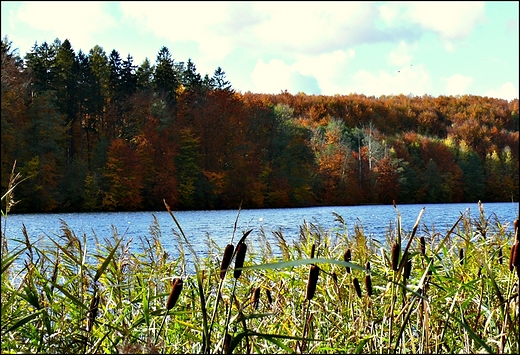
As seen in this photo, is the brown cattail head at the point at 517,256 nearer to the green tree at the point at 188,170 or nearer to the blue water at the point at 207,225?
the blue water at the point at 207,225

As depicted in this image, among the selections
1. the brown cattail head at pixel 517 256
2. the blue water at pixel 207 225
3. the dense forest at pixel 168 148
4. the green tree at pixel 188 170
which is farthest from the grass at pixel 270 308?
the green tree at pixel 188 170

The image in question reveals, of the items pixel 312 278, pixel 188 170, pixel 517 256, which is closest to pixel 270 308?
pixel 312 278

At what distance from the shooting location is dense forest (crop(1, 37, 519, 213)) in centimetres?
3984

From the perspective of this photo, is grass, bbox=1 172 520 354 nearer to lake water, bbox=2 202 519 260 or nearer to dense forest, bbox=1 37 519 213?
lake water, bbox=2 202 519 260

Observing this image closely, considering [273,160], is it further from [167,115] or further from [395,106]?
[395,106]

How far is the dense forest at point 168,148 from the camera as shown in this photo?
39.8 m

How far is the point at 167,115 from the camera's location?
162ft

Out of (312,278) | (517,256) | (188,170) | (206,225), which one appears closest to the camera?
(517,256)

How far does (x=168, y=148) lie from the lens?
4884 cm

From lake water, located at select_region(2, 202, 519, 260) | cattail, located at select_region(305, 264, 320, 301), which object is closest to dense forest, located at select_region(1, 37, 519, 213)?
lake water, located at select_region(2, 202, 519, 260)

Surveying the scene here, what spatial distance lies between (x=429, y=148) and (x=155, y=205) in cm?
3882

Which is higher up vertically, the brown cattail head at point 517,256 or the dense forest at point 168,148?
the dense forest at point 168,148

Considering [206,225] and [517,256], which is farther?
[206,225]

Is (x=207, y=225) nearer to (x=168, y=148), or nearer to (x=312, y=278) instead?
(x=168, y=148)
